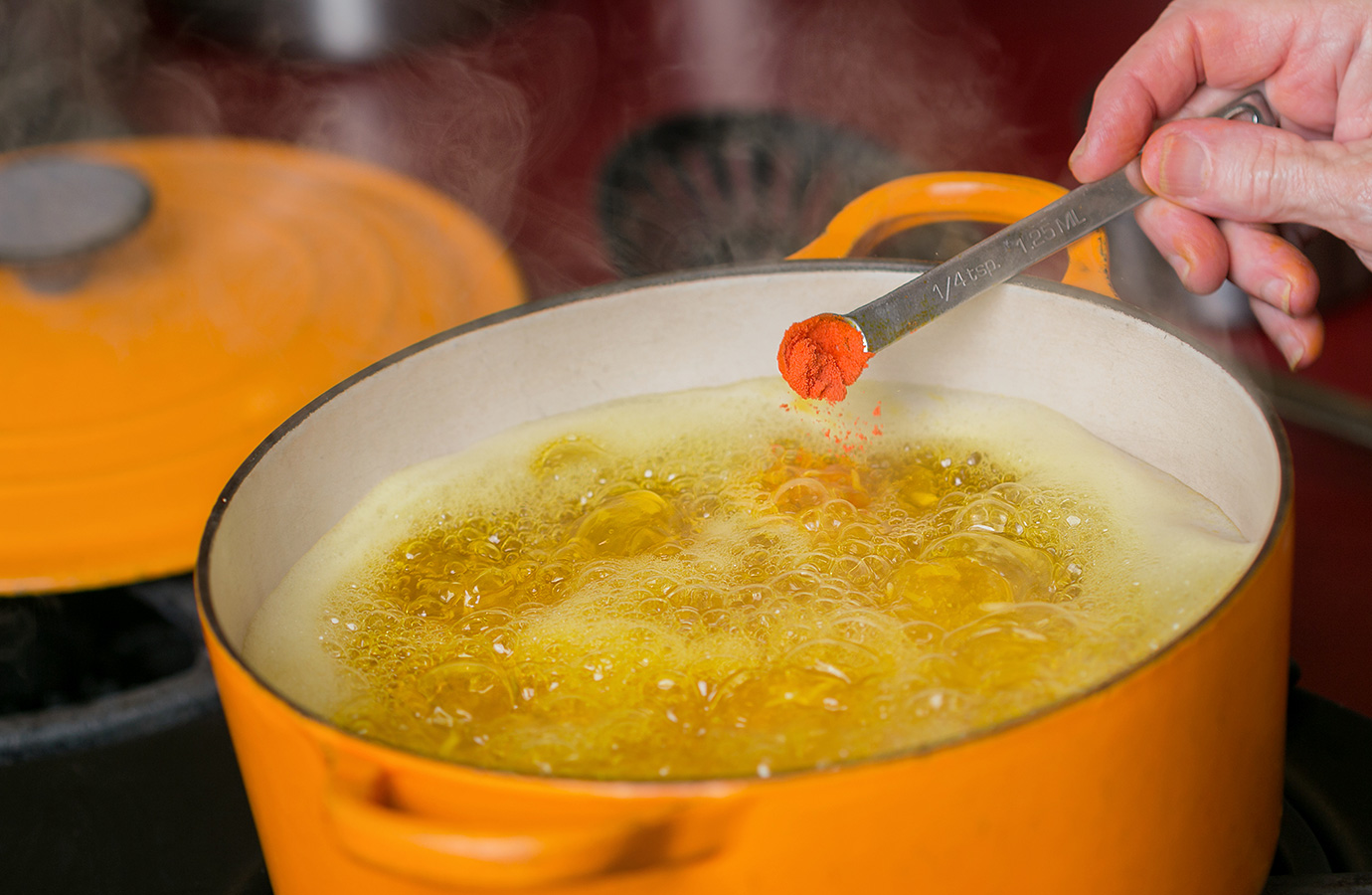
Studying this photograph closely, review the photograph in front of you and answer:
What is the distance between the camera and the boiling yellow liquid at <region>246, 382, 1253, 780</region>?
47cm

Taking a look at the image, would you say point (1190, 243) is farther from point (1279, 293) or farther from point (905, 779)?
point (905, 779)

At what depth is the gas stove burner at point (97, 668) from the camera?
73cm

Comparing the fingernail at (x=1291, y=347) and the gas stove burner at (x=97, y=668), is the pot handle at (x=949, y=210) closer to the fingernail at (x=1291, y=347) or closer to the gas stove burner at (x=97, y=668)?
the fingernail at (x=1291, y=347)

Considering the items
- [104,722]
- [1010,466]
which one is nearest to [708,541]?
[1010,466]

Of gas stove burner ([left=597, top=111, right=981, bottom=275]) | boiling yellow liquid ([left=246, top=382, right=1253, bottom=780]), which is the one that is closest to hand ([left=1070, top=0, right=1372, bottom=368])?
boiling yellow liquid ([left=246, top=382, right=1253, bottom=780])

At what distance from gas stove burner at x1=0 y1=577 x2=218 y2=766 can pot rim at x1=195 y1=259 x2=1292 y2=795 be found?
266 mm

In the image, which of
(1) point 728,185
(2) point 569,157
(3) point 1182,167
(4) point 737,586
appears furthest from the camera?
(2) point 569,157

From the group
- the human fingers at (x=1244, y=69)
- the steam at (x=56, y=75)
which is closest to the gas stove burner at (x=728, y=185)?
the human fingers at (x=1244, y=69)

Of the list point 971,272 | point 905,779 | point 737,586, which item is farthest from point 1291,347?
point 905,779

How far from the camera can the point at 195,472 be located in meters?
0.84

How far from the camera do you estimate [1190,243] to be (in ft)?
2.68

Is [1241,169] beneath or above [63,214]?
above

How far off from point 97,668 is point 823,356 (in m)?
0.61

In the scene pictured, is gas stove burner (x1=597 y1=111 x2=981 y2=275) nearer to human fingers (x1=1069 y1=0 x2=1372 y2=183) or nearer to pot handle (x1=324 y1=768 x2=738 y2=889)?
human fingers (x1=1069 y1=0 x2=1372 y2=183)
